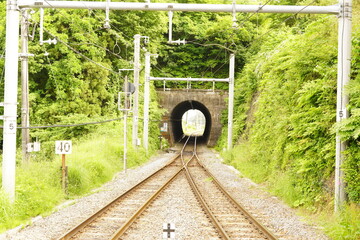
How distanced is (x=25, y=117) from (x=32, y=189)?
6000 mm

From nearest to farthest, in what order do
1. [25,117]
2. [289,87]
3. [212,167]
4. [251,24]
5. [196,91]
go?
[289,87]
[25,117]
[212,167]
[196,91]
[251,24]

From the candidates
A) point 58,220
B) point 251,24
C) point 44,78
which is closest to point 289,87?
point 58,220

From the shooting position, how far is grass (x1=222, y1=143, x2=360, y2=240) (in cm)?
764

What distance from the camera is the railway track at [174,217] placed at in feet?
26.5

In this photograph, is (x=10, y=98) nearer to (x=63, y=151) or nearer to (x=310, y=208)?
(x=63, y=151)

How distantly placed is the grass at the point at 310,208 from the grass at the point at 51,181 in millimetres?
6089

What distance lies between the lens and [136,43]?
73.5ft

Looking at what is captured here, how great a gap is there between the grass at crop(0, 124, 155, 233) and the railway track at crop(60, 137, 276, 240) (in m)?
1.50

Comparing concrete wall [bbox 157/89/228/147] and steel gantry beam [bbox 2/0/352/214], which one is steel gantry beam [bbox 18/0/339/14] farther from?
concrete wall [bbox 157/89/228/147]

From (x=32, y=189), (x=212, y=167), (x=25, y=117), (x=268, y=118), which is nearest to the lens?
(x=32, y=189)

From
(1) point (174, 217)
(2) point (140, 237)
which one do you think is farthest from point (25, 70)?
(2) point (140, 237)

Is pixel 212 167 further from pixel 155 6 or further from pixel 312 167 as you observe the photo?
pixel 155 6

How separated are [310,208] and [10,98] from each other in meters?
7.67

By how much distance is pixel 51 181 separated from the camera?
39.3 feet
